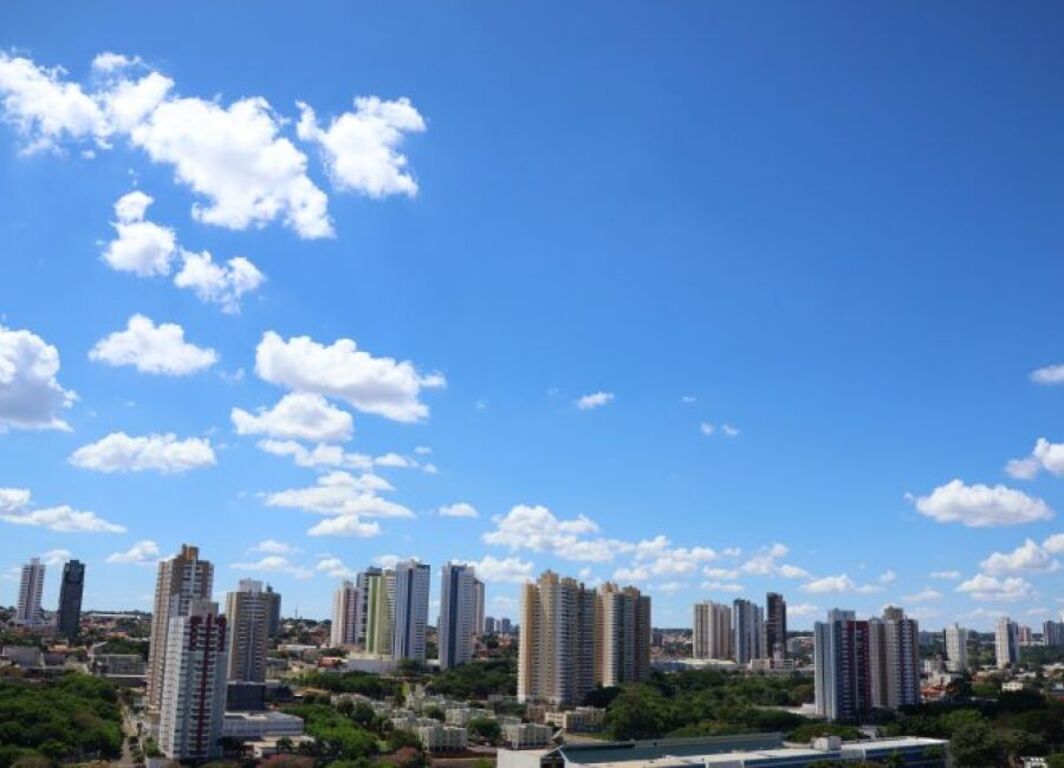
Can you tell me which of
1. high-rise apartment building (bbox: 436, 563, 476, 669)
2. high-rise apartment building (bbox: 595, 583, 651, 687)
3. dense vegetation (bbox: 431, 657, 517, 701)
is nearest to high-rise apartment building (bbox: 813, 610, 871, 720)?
high-rise apartment building (bbox: 595, 583, 651, 687)

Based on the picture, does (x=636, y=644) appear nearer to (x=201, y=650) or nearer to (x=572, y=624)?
(x=572, y=624)

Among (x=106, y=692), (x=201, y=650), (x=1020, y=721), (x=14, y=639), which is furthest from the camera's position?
(x=14, y=639)

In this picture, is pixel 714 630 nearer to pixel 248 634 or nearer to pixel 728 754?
pixel 248 634

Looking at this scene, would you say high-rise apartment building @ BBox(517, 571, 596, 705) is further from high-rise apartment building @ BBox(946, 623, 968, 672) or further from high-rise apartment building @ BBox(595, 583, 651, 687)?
high-rise apartment building @ BBox(946, 623, 968, 672)

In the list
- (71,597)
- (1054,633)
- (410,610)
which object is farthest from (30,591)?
(1054,633)

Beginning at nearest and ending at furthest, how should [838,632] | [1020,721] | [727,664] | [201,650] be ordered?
[201,650]
[1020,721]
[838,632]
[727,664]

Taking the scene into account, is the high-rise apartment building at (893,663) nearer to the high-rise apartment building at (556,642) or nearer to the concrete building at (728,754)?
the high-rise apartment building at (556,642)

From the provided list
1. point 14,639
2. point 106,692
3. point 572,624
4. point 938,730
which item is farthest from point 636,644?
point 14,639

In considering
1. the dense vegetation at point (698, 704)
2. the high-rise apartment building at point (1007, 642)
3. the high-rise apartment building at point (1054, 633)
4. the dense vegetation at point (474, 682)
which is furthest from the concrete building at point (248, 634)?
the high-rise apartment building at point (1054, 633)
